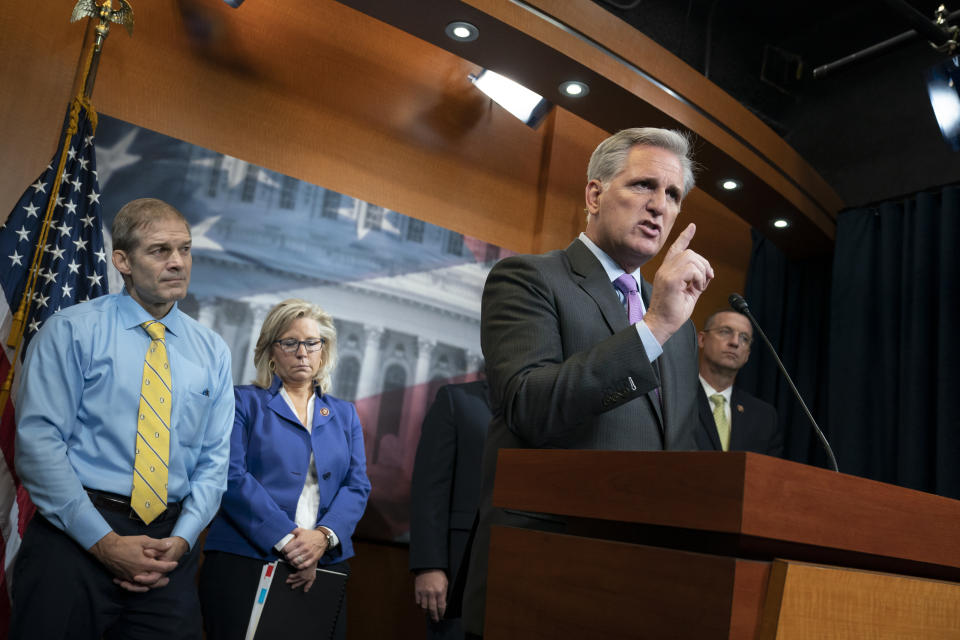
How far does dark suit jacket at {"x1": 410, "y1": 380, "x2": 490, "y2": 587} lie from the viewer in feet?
10.9

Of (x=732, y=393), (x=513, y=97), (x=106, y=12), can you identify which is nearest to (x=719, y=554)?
(x=106, y=12)

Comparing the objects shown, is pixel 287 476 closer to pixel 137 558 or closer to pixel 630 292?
pixel 137 558

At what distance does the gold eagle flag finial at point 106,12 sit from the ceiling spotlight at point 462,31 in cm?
119

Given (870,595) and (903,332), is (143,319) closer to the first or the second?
(870,595)

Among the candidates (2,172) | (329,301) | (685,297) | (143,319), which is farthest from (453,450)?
(685,297)

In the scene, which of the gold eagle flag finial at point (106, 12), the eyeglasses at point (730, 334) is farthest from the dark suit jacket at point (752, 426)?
the gold eagle flag finial at point (106, 12)

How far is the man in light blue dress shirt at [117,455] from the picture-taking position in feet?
6.81

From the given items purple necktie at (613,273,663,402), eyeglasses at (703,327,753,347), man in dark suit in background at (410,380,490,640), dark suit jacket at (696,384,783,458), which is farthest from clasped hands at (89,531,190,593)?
eyeglasses at (703,327,753,347)

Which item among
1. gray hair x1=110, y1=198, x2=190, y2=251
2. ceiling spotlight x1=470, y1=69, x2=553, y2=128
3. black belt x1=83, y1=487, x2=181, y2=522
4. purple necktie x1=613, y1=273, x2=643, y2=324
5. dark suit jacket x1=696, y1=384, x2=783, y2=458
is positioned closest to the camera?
purple necktie x1=613, y1=273, x2=643, y2=324

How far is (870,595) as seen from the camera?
3.42ft

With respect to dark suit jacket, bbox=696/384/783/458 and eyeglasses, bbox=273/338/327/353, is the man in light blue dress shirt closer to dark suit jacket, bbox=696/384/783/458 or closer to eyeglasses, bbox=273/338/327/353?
eyeglasses, bbox=273/338/327/353

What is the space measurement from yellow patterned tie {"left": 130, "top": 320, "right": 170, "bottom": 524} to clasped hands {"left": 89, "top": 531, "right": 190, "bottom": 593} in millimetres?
77

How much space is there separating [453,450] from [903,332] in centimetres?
249

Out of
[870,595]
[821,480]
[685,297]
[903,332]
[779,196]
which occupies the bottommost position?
[870,595]
